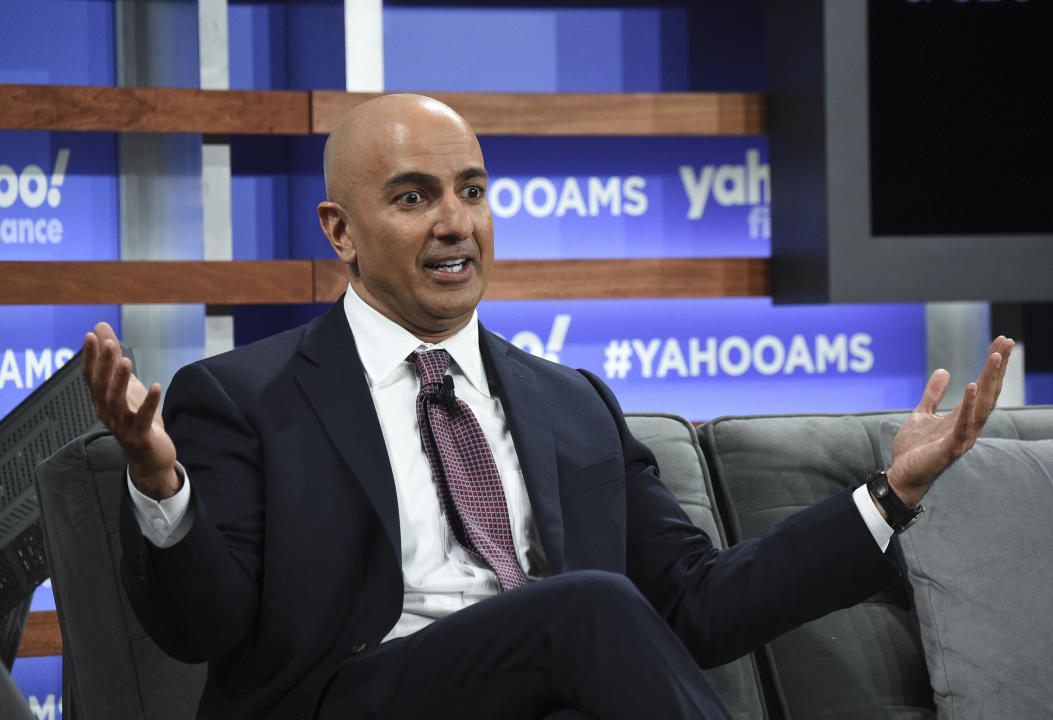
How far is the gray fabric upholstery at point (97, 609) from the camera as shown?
1.60m

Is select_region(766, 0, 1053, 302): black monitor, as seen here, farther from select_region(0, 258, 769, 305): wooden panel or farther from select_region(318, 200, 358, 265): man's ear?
select_region(318, 200, 358, 265): man's ear

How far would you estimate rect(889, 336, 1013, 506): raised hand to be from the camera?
1.33 metres

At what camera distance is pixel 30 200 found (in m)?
3.05

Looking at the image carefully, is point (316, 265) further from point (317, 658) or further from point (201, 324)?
point (317, 658)

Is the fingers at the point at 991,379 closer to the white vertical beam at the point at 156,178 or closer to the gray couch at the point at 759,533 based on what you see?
the gray couch at the point at 759,533

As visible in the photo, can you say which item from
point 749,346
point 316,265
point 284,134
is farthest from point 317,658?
point 749,346

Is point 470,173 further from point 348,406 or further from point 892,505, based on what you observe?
point 892,505

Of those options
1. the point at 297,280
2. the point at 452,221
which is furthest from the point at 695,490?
the point at 297,280

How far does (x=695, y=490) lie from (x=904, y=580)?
1.19 ft

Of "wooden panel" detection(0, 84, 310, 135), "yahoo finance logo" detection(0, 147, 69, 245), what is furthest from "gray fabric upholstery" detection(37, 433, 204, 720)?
"yahoo finance logo" detection(0, 147, 69, 245)

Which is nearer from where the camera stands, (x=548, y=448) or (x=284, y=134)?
(x=548, y=448)

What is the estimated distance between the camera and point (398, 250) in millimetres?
1576

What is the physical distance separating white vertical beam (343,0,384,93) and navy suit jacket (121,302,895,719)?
4.77 feet

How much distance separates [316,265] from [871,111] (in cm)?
138
